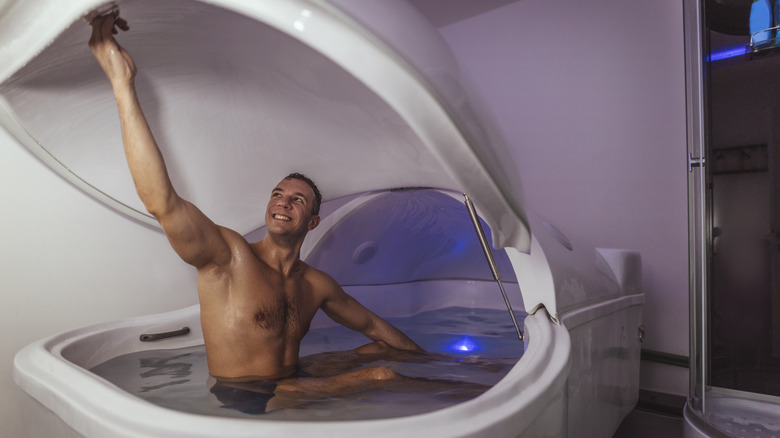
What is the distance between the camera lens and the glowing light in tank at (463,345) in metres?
1.91

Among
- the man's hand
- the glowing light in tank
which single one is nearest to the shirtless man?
the man's hand

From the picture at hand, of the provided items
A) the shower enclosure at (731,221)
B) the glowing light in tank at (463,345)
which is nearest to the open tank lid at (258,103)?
the glowing light in tank at (463,345)

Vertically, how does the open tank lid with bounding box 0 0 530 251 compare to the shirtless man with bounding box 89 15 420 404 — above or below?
above

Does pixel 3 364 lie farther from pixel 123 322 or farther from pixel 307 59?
pixel 307 59

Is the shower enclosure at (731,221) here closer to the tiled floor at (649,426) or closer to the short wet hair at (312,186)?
the tiled floor at (649,426)

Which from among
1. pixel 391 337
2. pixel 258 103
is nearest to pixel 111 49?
pixel 258 103

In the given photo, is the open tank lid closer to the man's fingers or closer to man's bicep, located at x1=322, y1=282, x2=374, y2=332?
the man's fingers

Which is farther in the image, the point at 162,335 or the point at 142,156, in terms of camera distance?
the point at 162,335

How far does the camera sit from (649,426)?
2.12 meters

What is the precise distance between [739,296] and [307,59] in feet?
4.55

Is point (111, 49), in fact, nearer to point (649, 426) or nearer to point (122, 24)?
point (122, 24)

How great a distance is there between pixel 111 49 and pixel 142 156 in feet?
0.73

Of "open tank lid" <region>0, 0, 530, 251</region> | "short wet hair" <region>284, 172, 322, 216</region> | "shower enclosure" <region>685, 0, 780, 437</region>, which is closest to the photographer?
"open tank lid" <region>0, 0, 530, 251</region>

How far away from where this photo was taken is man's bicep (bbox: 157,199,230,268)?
48.1 inches
